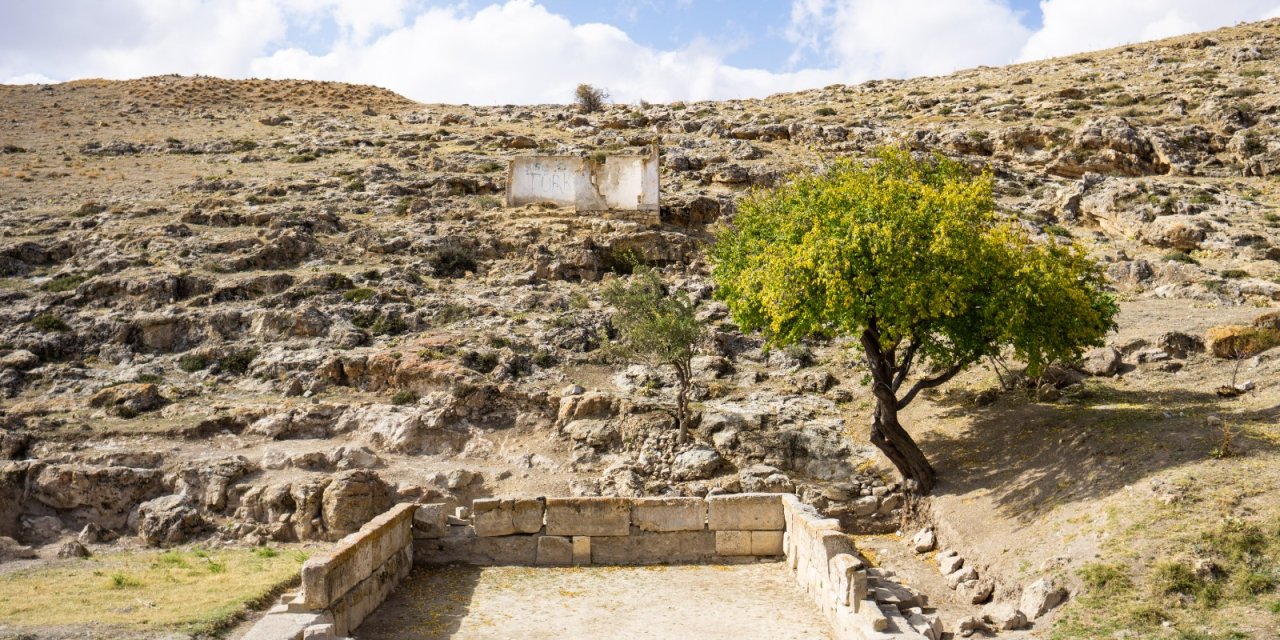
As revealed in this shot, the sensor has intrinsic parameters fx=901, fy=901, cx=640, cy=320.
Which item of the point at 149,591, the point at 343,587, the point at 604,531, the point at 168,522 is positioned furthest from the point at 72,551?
the point at 604,531

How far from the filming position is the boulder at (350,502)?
1742 centimetres

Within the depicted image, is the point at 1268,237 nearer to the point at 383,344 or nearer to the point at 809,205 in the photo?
the point at 809,205

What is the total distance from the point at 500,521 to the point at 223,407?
36.0ft

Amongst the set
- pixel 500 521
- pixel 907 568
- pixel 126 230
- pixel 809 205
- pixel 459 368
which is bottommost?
pixel 907 568

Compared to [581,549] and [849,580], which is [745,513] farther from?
[849,580]

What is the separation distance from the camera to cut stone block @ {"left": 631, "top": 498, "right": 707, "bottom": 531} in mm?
13930

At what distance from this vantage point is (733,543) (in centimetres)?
1395

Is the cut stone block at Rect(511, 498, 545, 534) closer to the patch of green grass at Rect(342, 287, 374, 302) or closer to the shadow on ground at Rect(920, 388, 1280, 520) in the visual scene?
the shadow on ground at Rect(920, 388, 1280, 520)

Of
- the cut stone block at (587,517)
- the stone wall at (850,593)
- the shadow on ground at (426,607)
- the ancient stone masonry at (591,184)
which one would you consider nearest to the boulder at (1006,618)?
the stone wall at (850,593)

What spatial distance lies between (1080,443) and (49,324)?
2602 centimetres

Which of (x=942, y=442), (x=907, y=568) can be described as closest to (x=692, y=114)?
(x=942, y=442)

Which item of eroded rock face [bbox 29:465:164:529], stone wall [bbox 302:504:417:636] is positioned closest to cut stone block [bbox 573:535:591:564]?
stone wall [bbox 302:504:417:636]

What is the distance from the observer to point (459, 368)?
2242 centimetres

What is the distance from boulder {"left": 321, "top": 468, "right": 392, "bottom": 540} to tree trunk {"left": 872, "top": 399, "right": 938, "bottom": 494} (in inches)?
387
